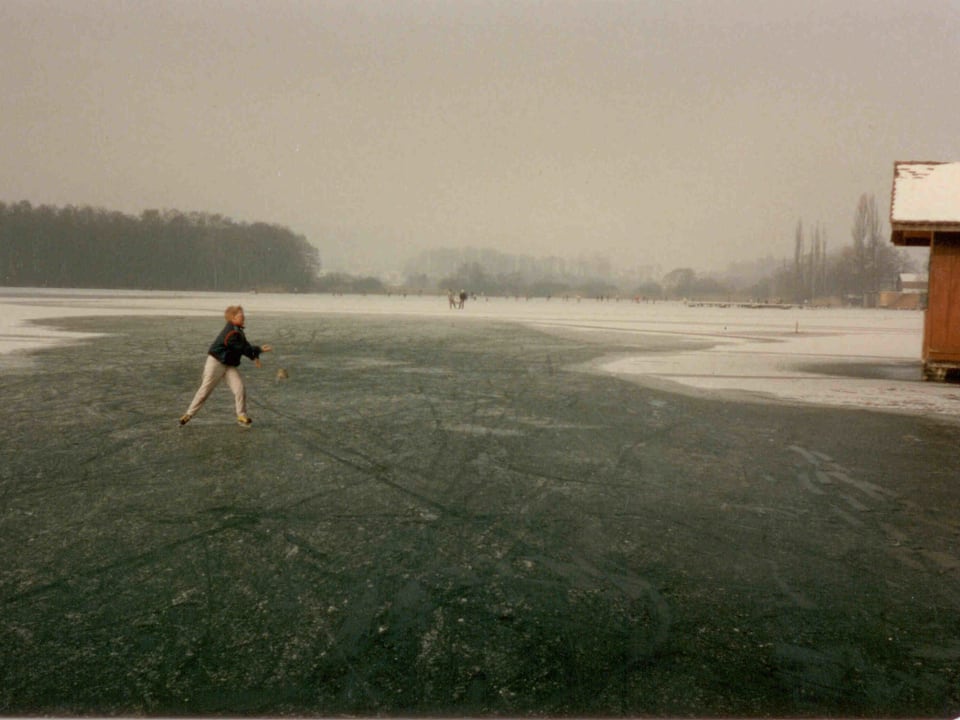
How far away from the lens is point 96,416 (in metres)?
9.03

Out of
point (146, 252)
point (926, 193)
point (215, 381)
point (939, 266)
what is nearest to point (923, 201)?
point (926, 193)

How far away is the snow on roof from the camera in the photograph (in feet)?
48.0

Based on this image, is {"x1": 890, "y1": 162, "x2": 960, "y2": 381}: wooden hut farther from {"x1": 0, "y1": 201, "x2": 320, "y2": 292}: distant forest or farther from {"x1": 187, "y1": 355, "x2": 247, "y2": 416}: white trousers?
{"x1": 0, "y1": 201, "x2": 320, "y2": 292}: distant forest

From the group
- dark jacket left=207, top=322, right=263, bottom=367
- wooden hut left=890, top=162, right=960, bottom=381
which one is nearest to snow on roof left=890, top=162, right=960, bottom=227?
wooden hut left=890, top=162, right=960, bottom=381

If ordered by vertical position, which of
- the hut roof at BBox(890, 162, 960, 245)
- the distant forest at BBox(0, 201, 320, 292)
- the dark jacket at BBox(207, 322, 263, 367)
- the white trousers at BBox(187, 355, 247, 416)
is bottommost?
the white trousers at BBox(187, 355, 247, 416)

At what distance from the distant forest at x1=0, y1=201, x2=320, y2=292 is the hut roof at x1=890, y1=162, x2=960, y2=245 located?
103m

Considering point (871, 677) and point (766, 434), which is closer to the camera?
point (871, 677)

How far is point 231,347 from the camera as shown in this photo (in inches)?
337

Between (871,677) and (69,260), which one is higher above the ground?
(69,260)

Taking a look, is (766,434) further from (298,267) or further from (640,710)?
(298,267)

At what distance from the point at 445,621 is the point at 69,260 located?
117 metres

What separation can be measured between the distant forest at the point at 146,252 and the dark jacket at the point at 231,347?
104m

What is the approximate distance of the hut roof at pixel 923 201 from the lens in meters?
14.5

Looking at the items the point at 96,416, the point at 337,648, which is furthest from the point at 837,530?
the point at 96,416
